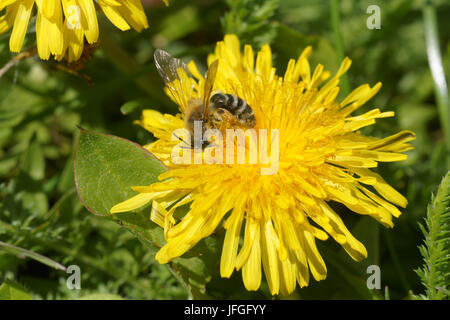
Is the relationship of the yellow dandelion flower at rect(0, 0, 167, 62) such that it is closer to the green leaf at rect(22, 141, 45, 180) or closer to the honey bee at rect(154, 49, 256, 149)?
the honey bee at rect(154, 49, 256, 149)

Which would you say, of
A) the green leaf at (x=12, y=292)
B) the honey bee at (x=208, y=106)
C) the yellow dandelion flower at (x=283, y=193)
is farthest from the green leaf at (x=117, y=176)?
the green leaf at (x=12, y=292)

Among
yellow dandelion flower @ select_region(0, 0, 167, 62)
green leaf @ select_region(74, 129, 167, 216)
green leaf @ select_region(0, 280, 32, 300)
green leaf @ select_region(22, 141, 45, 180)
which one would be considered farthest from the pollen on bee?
green leaf @ select_region(22, 141, 45, 180)

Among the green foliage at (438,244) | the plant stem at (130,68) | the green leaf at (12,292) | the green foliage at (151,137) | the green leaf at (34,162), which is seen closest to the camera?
the green foliage at (438,244)

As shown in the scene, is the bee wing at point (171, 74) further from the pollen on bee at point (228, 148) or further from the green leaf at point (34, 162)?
the green leaf at point (34, 162)

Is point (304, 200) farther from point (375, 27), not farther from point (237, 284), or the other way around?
point (375, 27)

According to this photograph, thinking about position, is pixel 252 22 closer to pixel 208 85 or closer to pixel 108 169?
pixel 208 85

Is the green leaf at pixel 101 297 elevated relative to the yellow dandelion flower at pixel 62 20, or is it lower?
lower

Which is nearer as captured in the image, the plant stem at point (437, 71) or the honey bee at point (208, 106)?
the honey bee at point (208, 106)
